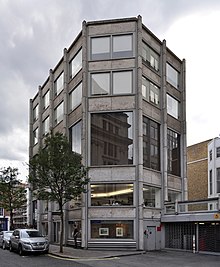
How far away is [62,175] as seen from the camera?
2694cm

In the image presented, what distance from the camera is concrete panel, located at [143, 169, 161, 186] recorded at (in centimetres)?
3042

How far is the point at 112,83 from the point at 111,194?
27.4 feet

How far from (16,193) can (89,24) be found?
919 inches

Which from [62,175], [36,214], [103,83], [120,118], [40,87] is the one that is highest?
[40,87]

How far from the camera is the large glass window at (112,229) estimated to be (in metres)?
28.9

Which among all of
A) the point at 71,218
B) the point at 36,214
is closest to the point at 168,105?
the point at 71,218

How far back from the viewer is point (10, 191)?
151 feet

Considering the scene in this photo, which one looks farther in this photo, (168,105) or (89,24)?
(168,105)

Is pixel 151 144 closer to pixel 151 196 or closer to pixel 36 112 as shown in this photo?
pixel 151 196

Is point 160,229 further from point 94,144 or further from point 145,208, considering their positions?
point 94,144

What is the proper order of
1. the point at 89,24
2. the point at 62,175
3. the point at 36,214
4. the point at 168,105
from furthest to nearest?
the point at 36,214 < the point at 168,105 < the point at 89,24 < the point at 62,175

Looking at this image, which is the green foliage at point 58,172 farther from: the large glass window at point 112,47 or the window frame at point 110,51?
the large glass window at point 112,47

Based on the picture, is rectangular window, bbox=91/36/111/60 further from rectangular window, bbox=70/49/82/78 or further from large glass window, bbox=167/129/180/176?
large glass window, bbox=167/129/180/176

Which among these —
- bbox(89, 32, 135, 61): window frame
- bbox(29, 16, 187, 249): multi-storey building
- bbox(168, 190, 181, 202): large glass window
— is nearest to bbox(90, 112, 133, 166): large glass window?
bbox(29, 16, 187, 249): multi-storey building
